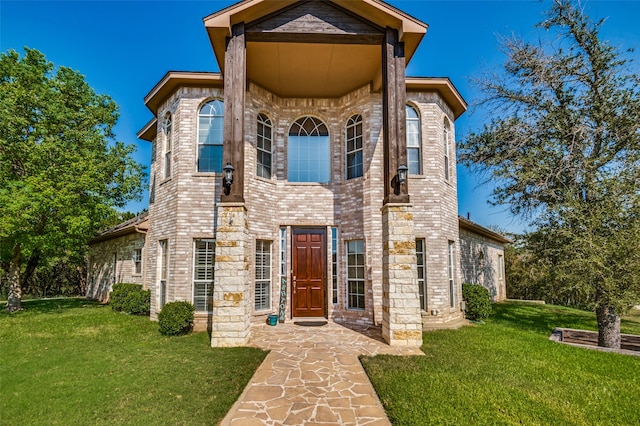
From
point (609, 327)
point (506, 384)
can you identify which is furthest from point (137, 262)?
point (609, 327)

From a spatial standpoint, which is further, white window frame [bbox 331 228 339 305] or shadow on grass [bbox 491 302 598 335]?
shadow on grass [bbox 491 302 598 335]

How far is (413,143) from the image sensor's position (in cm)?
912

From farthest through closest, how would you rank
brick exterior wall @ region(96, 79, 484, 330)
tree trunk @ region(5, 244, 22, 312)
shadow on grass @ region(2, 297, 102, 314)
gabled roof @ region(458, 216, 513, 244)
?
shadow on grass @ region(2, 297, 102, 314) → tree trunk @ region(5, 244, 22, 312) → gabled roof @ region(458, 216, 513, 244) → brick exterior wall @ region(96, 79, 484, 330)

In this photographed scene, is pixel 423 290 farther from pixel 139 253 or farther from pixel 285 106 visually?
pixel 139 253

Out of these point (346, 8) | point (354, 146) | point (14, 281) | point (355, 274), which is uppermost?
point (346, 8)

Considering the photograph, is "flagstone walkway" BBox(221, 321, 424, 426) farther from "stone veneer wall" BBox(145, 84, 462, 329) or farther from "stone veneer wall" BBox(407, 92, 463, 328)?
"stone veneer wall" BBox(407, 92, 463, 328)

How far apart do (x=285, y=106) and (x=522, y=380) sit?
8467 mm

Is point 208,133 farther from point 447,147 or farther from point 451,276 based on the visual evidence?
point 451,276

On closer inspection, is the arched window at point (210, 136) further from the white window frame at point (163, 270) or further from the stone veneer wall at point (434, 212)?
the stone veneer wall at point (434, 212)

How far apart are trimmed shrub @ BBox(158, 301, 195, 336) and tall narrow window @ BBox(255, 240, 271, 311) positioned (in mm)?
1724

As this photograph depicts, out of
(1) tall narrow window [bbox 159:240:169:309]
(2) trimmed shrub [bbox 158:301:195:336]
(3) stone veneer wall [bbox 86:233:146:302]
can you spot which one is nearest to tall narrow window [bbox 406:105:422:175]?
(2) trimmed shrub [bbox 158:301:195:336]

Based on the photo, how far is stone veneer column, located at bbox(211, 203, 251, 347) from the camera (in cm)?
609

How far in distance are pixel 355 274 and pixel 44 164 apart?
11.8 metres

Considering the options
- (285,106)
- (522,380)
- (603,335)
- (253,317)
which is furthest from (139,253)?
(603,335)
